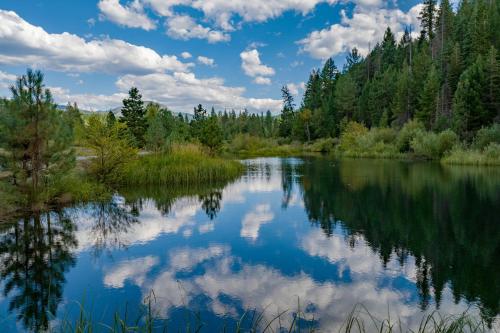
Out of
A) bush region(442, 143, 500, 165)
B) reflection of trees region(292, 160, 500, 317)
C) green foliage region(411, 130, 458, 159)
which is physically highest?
green foliage region(411, 130, 458, 159)

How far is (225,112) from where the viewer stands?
147 metres

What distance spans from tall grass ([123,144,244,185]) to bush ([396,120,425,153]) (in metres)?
34.0

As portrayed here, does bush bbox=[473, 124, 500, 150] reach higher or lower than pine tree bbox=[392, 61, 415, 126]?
lower

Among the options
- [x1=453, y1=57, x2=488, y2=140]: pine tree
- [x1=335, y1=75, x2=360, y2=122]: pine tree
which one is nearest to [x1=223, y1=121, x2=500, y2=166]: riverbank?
[x1=453, y1=57, x2=488, y2=140]: pine tree

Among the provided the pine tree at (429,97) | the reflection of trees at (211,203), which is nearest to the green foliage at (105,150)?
the reflection of trees at (211,203)

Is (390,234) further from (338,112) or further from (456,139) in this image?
(338,112)

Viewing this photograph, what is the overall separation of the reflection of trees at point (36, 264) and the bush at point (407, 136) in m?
47.9

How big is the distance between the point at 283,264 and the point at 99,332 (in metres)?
4.65

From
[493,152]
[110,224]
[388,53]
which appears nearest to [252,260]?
[110,224]

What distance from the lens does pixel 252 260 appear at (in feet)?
30.8

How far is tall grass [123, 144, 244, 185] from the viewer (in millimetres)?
21969

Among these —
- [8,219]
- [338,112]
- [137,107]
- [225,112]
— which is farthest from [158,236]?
[225,112]

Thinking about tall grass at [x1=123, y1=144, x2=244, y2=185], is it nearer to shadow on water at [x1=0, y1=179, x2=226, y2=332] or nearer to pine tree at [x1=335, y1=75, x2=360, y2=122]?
shadow on water at [x1=0, y1=179, x2=226, y2=332]

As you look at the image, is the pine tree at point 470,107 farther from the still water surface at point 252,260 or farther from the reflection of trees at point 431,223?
the still water surface at point 252,260
